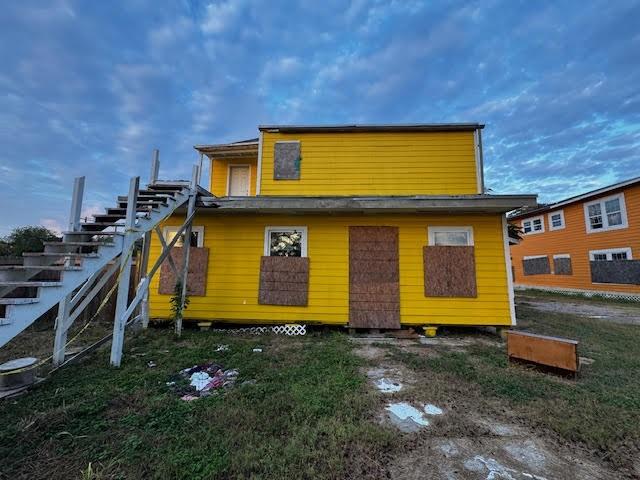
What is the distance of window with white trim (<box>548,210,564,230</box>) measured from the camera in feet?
54.8

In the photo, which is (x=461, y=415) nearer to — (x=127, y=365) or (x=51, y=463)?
(x=51, y=463)

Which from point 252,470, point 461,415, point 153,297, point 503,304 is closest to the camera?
point 252,470

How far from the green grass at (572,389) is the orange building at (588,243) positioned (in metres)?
10.6

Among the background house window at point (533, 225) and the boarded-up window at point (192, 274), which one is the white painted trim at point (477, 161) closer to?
the boarded-up window at point (192, 274)

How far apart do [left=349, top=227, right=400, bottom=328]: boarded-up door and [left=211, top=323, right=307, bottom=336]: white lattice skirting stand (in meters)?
1.36

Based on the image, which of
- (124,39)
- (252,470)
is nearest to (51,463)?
(252,470)

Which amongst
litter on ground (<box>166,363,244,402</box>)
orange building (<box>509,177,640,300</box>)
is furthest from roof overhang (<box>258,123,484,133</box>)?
orange building (<box>509,177,640,300</box>)

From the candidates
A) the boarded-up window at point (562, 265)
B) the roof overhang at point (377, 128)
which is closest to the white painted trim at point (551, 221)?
the boarded-up window at point (562, 265)

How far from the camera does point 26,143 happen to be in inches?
470

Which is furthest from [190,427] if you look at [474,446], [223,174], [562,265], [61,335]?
[562,265]

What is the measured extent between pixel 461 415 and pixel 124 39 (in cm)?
1401

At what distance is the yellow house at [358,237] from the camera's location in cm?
668

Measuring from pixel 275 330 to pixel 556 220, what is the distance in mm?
19770

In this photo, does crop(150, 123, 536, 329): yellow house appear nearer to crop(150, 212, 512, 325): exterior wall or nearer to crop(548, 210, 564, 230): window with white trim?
crop(150, 212, 512, 325): exterior wall
